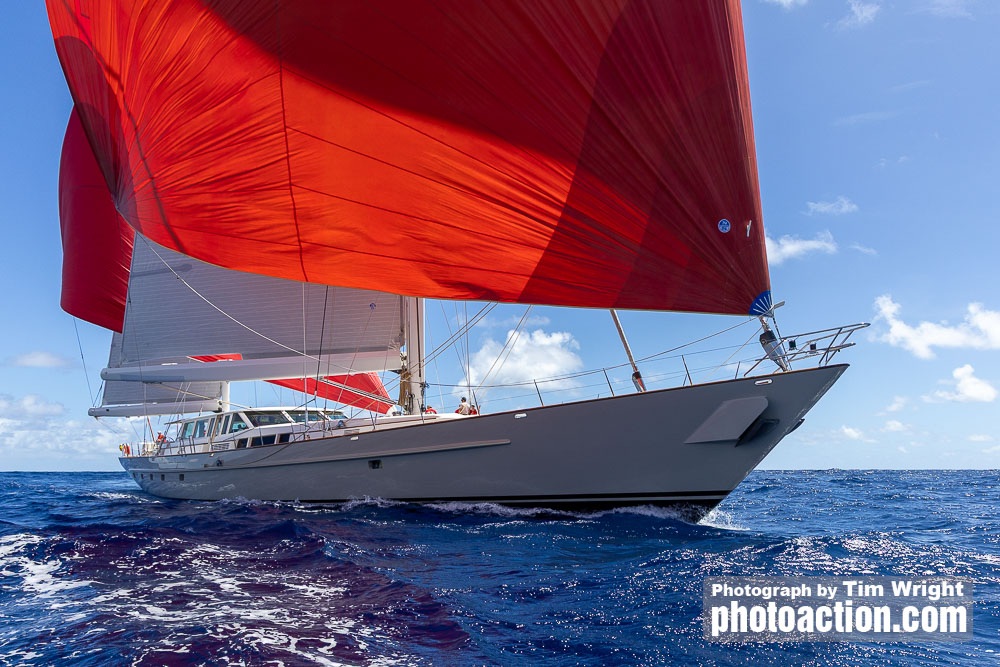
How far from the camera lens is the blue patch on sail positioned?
7.62 metres

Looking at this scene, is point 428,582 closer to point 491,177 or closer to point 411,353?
point 491,177

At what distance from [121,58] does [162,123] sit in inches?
62.1

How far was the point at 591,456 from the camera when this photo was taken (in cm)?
902

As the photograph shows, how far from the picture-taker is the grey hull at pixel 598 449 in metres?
8.46

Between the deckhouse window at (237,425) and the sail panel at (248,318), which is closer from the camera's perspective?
the sail panel at (248,318)

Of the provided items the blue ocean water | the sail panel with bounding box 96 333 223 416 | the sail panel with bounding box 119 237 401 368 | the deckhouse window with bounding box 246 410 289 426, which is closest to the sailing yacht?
the blue ocean water

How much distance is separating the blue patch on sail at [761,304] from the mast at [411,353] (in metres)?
6.76

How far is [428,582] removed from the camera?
5.58 metres

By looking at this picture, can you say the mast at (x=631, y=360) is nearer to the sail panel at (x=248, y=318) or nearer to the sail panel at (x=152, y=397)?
the sail panel at (x=248, y=318)

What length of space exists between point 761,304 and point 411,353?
22.9 feet

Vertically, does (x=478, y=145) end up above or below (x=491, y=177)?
above

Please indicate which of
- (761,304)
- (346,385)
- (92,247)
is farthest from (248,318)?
(761,304)

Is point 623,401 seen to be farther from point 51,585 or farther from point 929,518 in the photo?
point 929,518

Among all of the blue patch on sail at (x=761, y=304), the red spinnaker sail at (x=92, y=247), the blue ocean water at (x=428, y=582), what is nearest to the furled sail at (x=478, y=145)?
the blue patch on sail at (x=761, y=304)
